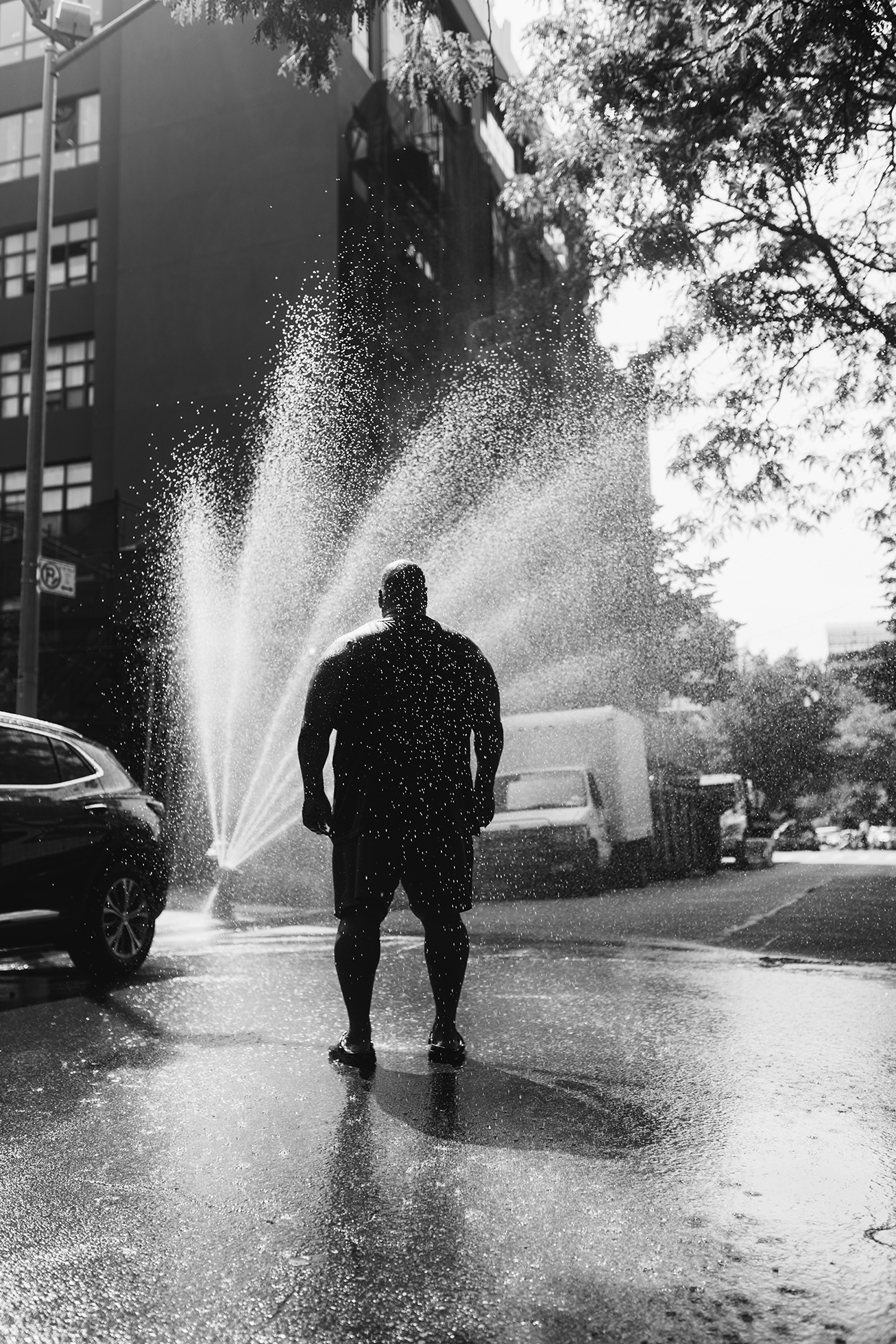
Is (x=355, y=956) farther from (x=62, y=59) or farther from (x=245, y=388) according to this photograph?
(x=245, y=388)

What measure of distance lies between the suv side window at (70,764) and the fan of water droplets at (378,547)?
8.39 meters

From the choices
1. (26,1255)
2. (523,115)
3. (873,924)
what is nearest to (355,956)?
(26,1255)

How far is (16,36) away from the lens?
2766 cm

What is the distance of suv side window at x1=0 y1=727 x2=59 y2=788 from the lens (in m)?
6.81

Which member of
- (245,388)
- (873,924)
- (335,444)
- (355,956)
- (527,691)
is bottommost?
(873,924)

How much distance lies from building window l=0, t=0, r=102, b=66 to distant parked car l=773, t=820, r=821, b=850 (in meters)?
32.7

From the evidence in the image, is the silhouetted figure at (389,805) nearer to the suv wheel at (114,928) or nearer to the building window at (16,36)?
the suv wheel at (114,928)

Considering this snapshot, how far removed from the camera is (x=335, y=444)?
913 inches

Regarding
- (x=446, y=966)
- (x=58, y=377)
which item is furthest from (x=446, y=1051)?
(x=58, y=377)

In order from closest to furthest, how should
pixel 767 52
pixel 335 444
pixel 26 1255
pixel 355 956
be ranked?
pixel 26 1255
pixel 355 956
pixel 767 52
pixel 335 444

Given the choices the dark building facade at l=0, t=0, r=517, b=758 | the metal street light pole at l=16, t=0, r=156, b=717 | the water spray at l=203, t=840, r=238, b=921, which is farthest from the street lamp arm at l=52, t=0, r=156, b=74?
the dark building facade at l=0, t=0, r=517, b=758

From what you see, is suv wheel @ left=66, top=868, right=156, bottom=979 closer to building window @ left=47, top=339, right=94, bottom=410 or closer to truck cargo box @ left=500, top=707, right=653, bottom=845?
truck cargo box @ left=500, top=707, right=653, bottom=845

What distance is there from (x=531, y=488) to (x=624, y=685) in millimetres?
4833

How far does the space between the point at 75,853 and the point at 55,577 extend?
217 inches
